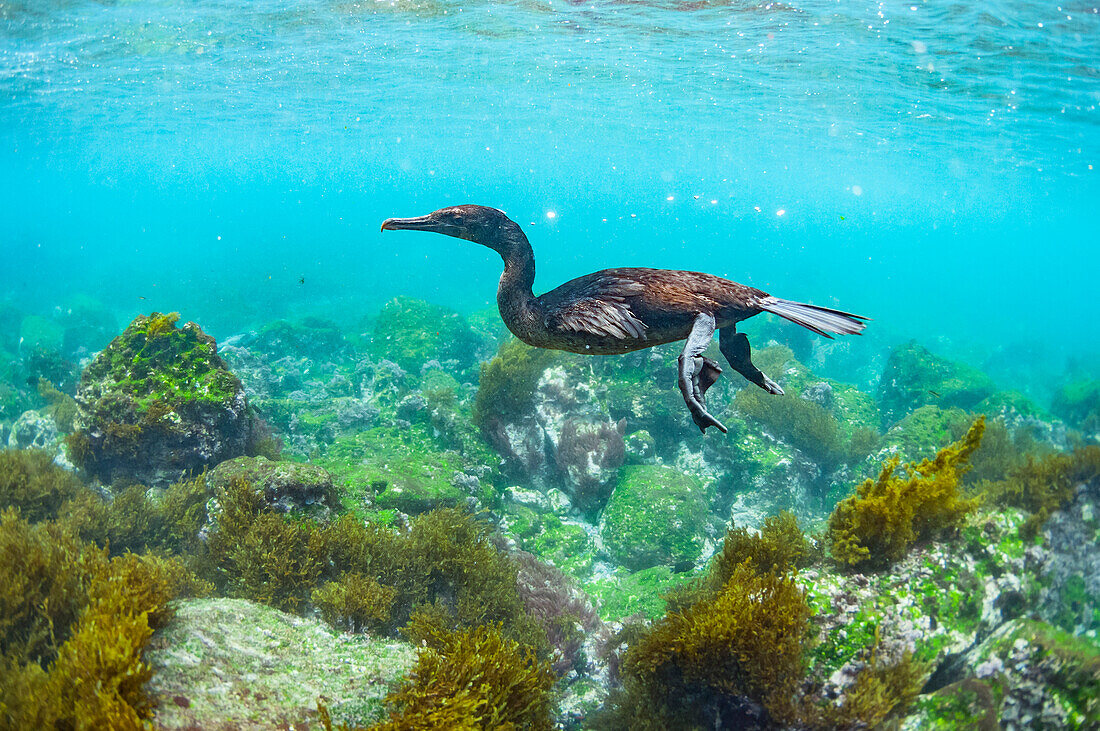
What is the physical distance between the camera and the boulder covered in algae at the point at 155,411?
23.6ft

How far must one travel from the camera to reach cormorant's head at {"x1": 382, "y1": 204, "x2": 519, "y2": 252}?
342cm

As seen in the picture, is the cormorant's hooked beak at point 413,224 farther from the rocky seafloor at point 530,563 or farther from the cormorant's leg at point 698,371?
the rocky seafloor at point 530,563

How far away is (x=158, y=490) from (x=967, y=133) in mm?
37773

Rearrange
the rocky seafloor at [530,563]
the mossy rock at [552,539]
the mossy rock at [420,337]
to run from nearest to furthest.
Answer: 1. the rocky seafloor at [530,563]
2. the mossy rock at [552,539]
3. the mossy rock at [420,337]

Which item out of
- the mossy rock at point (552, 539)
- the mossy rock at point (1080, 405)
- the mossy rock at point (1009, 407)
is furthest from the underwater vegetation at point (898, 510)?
the mossy rock at point (1080, 405)

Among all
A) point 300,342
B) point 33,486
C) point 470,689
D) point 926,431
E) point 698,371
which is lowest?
point 300,342

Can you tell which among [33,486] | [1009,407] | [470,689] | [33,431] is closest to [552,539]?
[470,689]

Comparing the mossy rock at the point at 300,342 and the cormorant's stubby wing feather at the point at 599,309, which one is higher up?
the cormorant's stubby wing feather at the point at 599,309

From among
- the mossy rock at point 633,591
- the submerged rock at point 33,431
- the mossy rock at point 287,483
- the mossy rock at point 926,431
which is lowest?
the mossy rock at point 926,431

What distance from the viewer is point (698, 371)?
3.00 m

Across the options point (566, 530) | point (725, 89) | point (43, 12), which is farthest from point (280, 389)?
point (725, 89)

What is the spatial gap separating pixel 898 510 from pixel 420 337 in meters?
14.1

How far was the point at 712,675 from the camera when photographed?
3760 millimetres

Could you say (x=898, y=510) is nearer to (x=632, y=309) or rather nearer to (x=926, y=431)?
(x=632, y=309)
